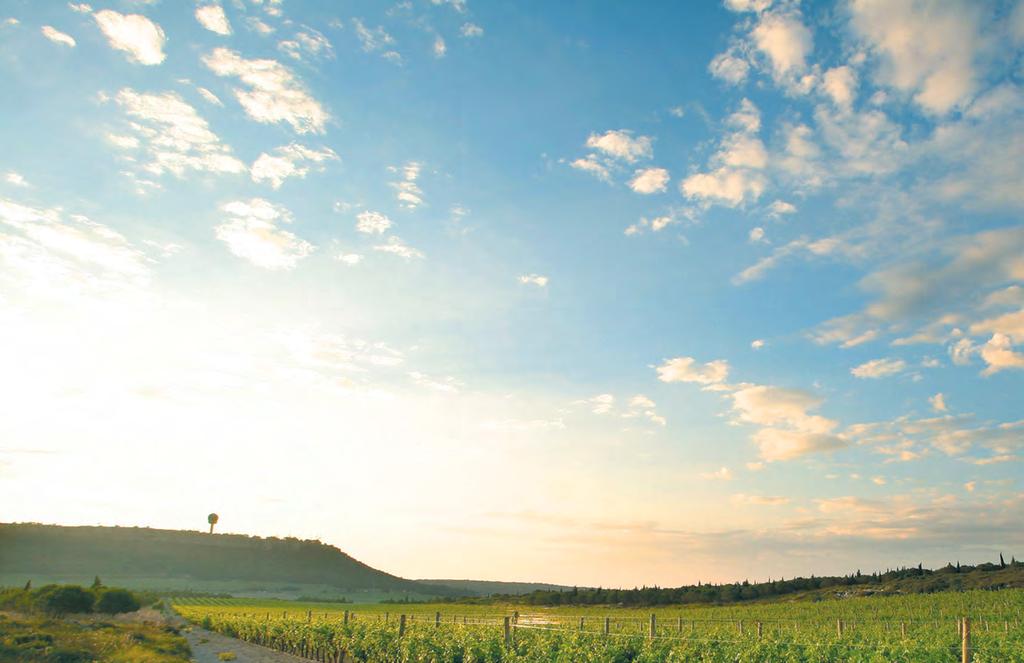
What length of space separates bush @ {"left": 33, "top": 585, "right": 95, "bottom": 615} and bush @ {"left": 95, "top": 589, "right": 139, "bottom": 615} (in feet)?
3.61

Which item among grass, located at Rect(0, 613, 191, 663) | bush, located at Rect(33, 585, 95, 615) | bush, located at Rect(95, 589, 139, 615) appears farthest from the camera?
bush, located at Rect(95, 589, 139, 615)

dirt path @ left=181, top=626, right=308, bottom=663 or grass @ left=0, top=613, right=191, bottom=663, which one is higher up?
grass @ left=0, top=613, right=191, bottom=663

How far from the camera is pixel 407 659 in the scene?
24.7 metres

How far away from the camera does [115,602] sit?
7081cm

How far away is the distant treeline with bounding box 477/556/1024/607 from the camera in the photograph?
93.1 metres

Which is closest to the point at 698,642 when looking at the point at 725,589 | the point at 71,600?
the point at 71,600

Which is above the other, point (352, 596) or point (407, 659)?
point (407, 659)

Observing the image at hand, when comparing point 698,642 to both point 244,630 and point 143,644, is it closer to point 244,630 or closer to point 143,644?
point 143,644

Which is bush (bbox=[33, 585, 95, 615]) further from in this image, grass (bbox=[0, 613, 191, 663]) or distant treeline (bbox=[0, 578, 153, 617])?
grass (bbox=[0, 613, 191, 663])

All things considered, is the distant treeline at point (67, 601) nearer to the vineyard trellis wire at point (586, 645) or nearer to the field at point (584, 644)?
the field at point (584, 644)

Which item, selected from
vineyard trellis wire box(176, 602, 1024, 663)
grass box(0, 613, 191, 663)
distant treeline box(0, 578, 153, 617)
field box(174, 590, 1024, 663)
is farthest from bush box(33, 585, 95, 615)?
vineyard trellis wire box(176, 602, 1024, 663)

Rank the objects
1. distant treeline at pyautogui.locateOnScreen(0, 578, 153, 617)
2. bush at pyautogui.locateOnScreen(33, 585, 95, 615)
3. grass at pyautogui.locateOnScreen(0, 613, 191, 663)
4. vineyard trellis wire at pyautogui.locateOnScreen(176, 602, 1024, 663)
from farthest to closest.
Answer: bush at pyautogui.locateOnScreen(33, 585, 95, 615)
distant treeline at pyautogui.locateOnScreen(0, 578, 153, 617)
grass at pyautogui.locateOnScreen(0, 613, 191, 663)
vineyard trellis wire at pyautogui.locateOnScreen(176, 602, 1024, 663)

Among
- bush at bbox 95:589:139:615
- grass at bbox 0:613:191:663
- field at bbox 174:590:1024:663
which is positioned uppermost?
field at bbox 174:590:1024:663

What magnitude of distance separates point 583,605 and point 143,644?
3292 inches
